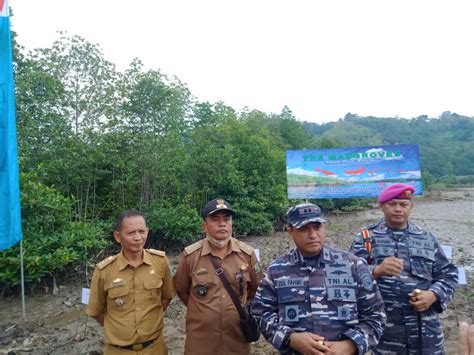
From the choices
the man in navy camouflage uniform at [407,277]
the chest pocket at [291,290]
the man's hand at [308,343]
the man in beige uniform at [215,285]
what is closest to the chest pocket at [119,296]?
the man in beige uniform at [215,285]

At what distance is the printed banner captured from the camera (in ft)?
21.9

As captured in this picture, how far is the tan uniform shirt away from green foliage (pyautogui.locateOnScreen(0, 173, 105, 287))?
396cm

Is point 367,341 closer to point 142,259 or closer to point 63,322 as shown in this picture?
point 142,259

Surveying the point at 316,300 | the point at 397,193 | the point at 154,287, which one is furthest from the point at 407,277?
the point at 154,287

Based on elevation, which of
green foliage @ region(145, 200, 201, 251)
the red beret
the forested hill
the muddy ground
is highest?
the forested hill

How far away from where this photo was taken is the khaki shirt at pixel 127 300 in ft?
8.22

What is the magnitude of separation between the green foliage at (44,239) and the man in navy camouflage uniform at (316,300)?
4.83m

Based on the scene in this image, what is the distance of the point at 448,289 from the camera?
2287 mm

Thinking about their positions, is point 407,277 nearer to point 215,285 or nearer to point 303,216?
point 303,216

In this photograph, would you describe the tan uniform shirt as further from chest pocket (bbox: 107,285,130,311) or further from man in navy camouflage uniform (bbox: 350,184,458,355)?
man in navy camouflage uniform (bbox: 350,184,458,355)

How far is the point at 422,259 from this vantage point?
2.36 metres

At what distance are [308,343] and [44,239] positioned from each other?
5405mm

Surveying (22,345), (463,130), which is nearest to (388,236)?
(22,345)

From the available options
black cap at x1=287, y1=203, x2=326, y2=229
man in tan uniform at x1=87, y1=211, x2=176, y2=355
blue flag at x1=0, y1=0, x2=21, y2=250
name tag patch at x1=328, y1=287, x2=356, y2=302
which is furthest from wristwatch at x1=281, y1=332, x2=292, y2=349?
blue flag at x1=0, y1=0, x2=21, y2=250
